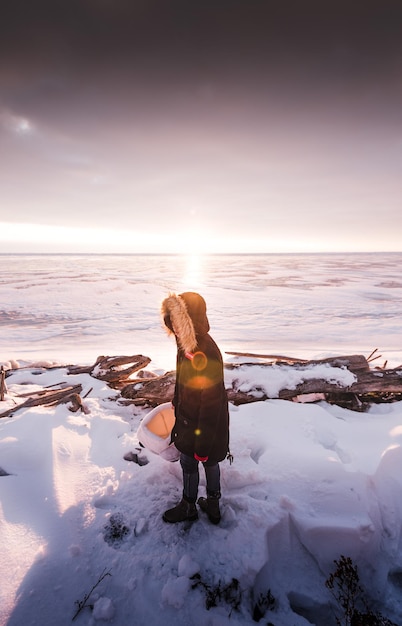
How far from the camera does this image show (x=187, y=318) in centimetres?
232

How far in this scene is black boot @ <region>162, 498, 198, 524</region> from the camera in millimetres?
2416

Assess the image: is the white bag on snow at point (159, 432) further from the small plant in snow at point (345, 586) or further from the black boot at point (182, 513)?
the small plant in snow at point (345, 586)

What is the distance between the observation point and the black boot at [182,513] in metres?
2.42

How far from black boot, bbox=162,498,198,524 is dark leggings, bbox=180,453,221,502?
0.06 m

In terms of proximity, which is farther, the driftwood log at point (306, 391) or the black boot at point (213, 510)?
the driftwood log at point (306, 391)

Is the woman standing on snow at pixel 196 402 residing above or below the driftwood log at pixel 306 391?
above

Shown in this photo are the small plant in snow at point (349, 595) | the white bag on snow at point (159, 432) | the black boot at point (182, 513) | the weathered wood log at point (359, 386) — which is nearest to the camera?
the small plant in snow at point (349, 595)

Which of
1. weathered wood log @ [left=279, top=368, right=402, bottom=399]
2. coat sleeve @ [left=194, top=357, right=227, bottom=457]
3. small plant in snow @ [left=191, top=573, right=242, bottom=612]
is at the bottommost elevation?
small plant in snow @ [left=191, top=573, right=242, bottom=612]

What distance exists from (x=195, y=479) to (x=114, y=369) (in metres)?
3.96

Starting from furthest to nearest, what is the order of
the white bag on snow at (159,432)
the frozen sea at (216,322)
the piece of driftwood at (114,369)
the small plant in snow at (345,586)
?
the frozen sea at (216,322)
the piece of driftwood at (114,369)
the white bag on snow at (159,432)
the small plant in snow at (345,586)

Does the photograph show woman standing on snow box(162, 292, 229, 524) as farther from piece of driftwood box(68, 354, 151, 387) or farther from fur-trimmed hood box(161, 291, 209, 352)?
piece of driftwood box(68, 354, 151, 387)

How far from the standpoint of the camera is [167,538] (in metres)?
2.28

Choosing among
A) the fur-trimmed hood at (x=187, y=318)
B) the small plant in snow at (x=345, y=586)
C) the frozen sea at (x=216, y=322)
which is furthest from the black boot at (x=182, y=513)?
the frozen sea at (x=216, y=322)

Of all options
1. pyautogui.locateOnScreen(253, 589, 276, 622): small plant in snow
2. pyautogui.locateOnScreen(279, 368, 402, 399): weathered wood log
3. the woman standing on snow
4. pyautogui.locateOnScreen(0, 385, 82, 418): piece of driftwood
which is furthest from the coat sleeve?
pyautogui.locateOnScreen(0, 385, 82, 418): piece of driftwood
